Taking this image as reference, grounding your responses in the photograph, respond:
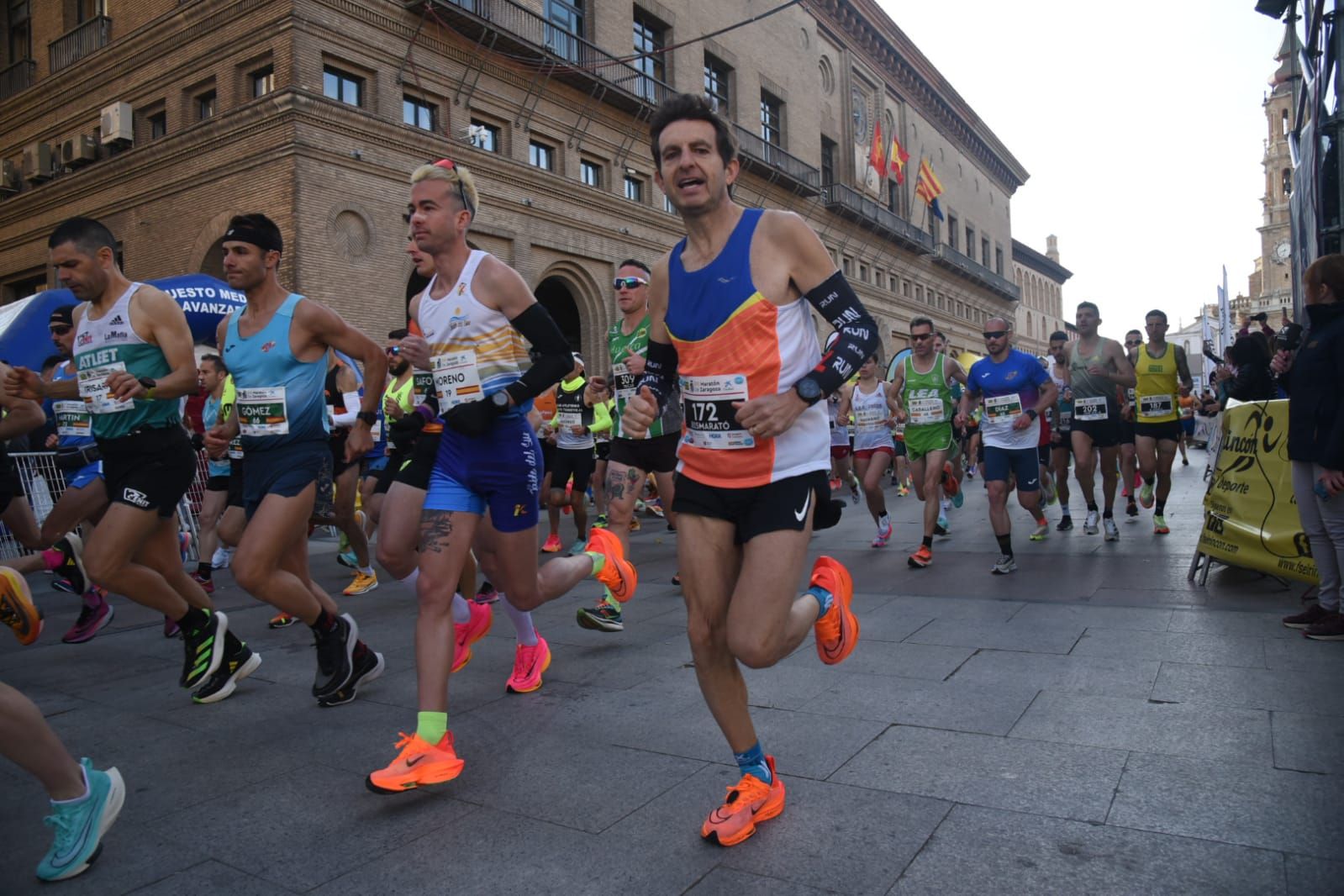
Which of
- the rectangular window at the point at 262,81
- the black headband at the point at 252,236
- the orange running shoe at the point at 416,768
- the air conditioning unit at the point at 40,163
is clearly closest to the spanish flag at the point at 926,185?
the rectangular window at the point at 262,81

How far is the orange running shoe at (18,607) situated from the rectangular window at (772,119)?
111 feet

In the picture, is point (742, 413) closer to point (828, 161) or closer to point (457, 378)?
point (457, 378)

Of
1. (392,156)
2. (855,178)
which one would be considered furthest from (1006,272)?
(392,156)

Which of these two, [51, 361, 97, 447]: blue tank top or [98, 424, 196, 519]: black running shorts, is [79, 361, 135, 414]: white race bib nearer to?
[98, 424, 196, 519]: black running shorts

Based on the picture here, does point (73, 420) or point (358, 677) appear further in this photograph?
point (73, 420)

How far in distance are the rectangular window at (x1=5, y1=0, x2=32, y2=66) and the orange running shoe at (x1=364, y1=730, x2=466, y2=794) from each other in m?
29.7

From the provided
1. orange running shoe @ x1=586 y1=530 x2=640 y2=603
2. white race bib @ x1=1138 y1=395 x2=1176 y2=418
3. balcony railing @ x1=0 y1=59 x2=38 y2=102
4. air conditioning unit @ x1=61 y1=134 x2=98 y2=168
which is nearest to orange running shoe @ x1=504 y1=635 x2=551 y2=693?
orange running shoe @ x1=586 y1=530 x2=640 y2=603

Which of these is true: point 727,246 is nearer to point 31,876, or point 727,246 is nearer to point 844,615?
point 844,615

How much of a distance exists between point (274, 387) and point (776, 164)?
3219 centimetres

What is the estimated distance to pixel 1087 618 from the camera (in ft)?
17.9

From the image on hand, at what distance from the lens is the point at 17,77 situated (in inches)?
984

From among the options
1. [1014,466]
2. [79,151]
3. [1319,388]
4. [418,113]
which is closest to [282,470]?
[1319,388]

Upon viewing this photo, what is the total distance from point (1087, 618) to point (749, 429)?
3.71m

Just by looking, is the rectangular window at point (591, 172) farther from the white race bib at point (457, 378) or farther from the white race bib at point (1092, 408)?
the white race bib at point (457, 378)
